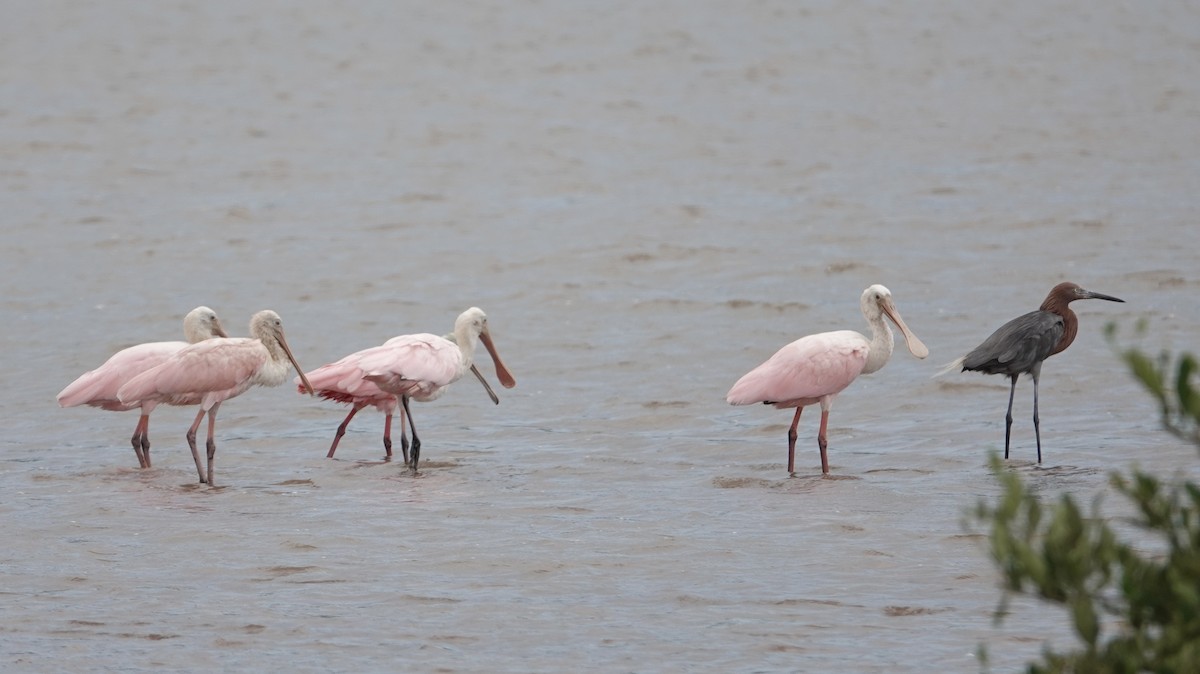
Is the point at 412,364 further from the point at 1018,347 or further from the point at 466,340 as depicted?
the point at 1018,347

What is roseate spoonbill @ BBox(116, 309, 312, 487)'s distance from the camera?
35.5 ft

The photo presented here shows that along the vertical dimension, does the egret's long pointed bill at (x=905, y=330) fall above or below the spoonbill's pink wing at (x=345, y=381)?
above

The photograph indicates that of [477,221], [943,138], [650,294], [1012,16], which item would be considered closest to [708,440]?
[650,294]

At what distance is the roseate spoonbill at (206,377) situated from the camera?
1082cm

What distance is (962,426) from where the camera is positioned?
12.6 meters

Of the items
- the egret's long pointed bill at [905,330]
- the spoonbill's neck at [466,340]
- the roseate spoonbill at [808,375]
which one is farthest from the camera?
the spoonbill's neck at [466,340]

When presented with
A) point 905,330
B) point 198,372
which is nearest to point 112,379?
point 198,372

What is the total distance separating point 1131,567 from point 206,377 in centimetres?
786

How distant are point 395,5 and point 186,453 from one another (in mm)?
31446

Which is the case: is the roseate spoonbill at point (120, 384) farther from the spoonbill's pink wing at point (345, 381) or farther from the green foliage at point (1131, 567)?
the green foliage at point (1131, 567)

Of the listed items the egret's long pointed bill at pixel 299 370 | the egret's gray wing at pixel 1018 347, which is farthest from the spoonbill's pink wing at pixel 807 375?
the egret's long pointed bill at pixel 299 370

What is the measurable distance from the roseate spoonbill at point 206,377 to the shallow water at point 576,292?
462mm

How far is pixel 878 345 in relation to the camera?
37.5 ft

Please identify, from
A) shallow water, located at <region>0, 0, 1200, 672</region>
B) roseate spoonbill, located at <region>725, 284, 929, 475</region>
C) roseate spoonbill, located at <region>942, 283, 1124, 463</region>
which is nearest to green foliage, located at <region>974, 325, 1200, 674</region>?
shallow water, located at <region>0, 0, 1200, 672</region>
